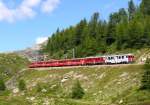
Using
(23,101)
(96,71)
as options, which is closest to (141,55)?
(96,71)

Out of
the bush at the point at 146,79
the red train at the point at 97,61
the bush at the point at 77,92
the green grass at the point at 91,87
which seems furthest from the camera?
the red train at the point at 97,61

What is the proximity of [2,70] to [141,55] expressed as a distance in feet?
296

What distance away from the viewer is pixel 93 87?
3858 inches

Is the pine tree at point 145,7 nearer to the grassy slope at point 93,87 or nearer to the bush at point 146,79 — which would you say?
A: the grassy slope at point 93,87

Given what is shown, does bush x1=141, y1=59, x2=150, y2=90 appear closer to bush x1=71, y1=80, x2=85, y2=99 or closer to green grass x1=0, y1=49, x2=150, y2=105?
green grass x1=0, y1=49, x2=150, y2=105

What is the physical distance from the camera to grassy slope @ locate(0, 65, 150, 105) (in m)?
77.5

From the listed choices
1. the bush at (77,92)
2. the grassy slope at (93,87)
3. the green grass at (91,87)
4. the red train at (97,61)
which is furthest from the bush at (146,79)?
the red train at (97,61)

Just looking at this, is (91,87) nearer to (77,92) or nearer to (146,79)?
(77,92)

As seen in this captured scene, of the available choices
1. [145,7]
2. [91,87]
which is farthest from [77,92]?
[145,7]

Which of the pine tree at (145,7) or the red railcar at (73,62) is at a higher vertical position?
the pine tree at (145,7)

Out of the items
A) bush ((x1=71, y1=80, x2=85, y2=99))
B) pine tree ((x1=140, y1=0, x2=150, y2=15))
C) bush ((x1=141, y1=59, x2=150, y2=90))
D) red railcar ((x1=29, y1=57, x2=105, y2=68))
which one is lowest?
bush ((x1=71, y1=80, x2=85, y2=99))

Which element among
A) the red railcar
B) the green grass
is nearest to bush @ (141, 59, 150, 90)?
the green grass

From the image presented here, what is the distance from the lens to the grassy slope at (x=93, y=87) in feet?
254

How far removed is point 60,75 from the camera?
398ft
